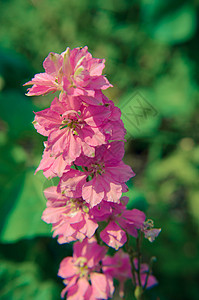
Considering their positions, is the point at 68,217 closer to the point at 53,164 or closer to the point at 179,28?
the point at 53,164

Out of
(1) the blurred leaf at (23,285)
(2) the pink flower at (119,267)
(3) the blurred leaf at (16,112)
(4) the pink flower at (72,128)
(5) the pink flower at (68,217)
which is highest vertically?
(3) the blurred leaf at (16,112)

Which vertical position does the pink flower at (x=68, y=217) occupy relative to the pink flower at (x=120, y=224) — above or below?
above

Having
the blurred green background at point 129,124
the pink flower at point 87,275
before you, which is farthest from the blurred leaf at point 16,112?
the pink flower at point 87,275

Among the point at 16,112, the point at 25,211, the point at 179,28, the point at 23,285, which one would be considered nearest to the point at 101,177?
the point at 25,211

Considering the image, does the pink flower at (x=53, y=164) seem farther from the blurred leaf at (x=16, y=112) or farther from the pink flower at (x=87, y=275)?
the blurred leaf at (x=16, y=112)

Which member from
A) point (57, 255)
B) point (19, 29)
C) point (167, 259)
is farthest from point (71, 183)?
point (19, 29)

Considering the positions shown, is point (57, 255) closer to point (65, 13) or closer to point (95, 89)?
point (95, 89)
